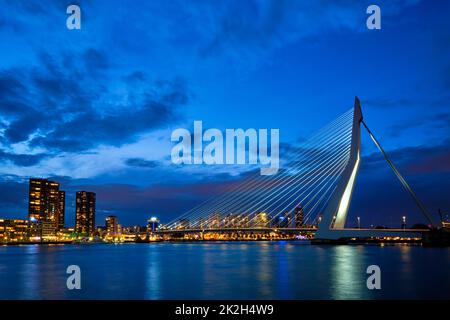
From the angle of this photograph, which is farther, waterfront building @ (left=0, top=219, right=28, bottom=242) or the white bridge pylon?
waterfront building @ (left=0, top=219, right=28, bottom=242)

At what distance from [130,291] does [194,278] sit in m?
5.29

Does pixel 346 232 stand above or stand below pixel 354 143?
below

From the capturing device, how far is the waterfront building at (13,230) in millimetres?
135050

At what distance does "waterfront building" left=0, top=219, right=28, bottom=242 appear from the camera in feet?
443

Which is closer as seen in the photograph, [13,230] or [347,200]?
[347,200]

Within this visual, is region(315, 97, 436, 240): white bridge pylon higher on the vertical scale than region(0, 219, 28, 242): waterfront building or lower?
→ higher

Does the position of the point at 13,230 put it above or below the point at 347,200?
below

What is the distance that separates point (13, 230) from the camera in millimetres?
138125

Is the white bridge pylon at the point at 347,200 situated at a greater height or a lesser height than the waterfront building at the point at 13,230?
greater

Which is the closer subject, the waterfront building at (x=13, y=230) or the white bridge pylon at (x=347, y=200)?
the white bridge pylon at (x=347, y=200)
